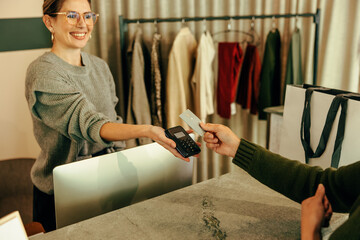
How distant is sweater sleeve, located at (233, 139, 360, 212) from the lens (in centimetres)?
97

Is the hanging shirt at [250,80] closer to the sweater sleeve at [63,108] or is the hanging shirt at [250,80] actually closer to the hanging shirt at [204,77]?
the hanging shirt at [204,77]

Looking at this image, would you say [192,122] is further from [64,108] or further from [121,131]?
[64,108]

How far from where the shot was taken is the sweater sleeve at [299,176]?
97cm

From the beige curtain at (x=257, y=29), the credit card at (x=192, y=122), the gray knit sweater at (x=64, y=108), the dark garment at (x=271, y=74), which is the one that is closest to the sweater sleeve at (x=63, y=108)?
the gray knit sweater at (x=64, y=108)

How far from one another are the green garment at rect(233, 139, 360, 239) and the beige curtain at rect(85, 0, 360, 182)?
162 centimetres

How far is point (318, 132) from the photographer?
4.75 feet

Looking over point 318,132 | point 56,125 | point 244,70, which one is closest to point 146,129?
point 56,125

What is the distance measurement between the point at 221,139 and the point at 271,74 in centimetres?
151

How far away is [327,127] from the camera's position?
1373mm

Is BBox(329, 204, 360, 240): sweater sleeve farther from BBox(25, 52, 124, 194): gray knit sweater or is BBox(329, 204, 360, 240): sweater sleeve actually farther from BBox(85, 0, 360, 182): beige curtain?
BBox(85, 0, 360, 182): beige curtain

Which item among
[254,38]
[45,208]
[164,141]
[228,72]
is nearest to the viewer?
[164,141]

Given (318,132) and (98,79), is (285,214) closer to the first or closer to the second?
(318,132)

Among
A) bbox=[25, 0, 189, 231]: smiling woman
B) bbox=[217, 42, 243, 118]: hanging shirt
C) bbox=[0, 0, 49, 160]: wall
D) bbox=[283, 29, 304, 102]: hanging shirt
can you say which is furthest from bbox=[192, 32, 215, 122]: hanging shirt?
bbox=[0, 0, 49, 160]: wall

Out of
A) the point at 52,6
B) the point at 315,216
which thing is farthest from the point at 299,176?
the point at 52,6
